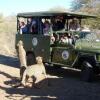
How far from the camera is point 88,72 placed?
50.2ft

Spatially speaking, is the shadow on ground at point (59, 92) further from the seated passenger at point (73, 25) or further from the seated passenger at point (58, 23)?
the seated passenger at point (73, 25)

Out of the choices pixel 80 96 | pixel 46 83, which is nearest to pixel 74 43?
pixel 46 83

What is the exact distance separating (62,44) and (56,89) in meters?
3.38

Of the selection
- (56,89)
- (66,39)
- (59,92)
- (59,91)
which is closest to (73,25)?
(66,39)

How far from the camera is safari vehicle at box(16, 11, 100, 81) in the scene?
1540 centimetres

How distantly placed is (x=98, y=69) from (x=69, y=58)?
1212 mm

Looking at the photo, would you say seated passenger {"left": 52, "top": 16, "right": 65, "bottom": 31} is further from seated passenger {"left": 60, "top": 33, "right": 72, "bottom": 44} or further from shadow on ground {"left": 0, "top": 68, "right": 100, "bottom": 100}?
shadow on ground {"left": 0, "top": 68, "right": 100, "bottom": 100}

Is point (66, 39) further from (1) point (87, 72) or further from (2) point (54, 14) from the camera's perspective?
(1) point (87, 72)

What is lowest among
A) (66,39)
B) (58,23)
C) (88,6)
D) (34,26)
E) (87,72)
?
(88,6)

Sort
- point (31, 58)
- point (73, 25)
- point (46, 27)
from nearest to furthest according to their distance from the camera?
point (46, 27) < point (73, 25) < point (31, 58)

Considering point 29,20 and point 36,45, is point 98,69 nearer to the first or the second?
point 36,45

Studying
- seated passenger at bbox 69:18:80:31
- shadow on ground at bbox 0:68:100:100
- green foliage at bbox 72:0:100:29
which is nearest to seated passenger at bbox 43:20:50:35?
seated passenger at bbox 69:18:80:31

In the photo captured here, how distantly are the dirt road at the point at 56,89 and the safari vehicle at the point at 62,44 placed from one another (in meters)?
0.59

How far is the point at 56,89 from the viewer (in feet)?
44.1
